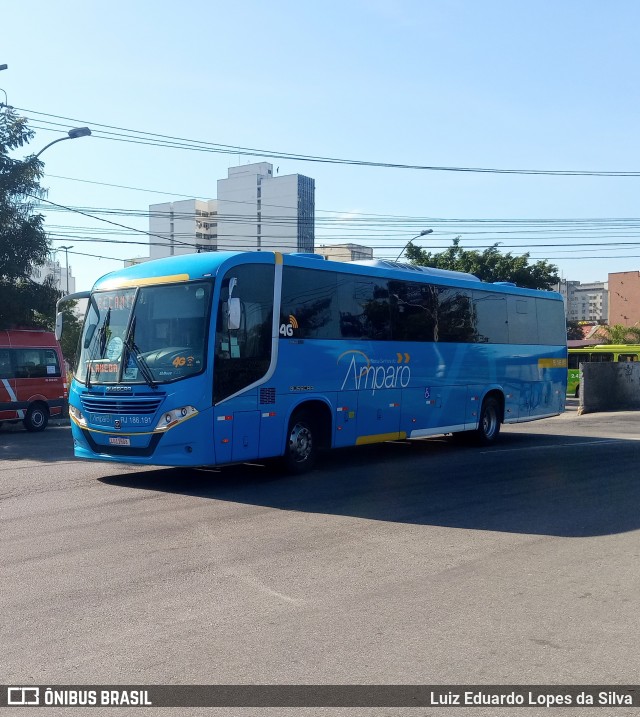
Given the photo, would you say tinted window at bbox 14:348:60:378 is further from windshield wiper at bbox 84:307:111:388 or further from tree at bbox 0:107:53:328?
windshield wiper at bbox 84:307:111:388

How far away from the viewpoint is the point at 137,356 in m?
11.6

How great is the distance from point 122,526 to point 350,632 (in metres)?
4.17

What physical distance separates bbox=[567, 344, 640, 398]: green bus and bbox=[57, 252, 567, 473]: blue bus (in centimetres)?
2209

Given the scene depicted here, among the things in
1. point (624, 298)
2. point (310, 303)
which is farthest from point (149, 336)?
point (624, 298)

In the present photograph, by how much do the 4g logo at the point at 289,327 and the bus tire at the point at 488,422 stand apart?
6.51 metres

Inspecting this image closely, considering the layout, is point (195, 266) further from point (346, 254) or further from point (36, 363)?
point (346, 254)

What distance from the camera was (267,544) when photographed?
27.3 feet

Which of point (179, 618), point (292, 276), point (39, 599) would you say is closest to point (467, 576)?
point (179, 618)

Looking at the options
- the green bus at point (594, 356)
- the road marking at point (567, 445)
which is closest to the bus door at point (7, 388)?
the road marking at point (567, 445)

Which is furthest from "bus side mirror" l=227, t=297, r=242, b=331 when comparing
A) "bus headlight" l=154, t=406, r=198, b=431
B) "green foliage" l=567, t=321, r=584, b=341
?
"green foliage" l=567, t=321, r=584, b=341

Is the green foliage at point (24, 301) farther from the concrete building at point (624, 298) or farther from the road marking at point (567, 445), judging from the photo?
the concrete building at point (624, 298)

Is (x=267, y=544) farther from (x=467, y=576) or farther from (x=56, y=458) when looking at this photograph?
(x=56, y=458)

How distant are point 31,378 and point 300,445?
13.4 meters

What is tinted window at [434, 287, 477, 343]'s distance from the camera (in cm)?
1673
